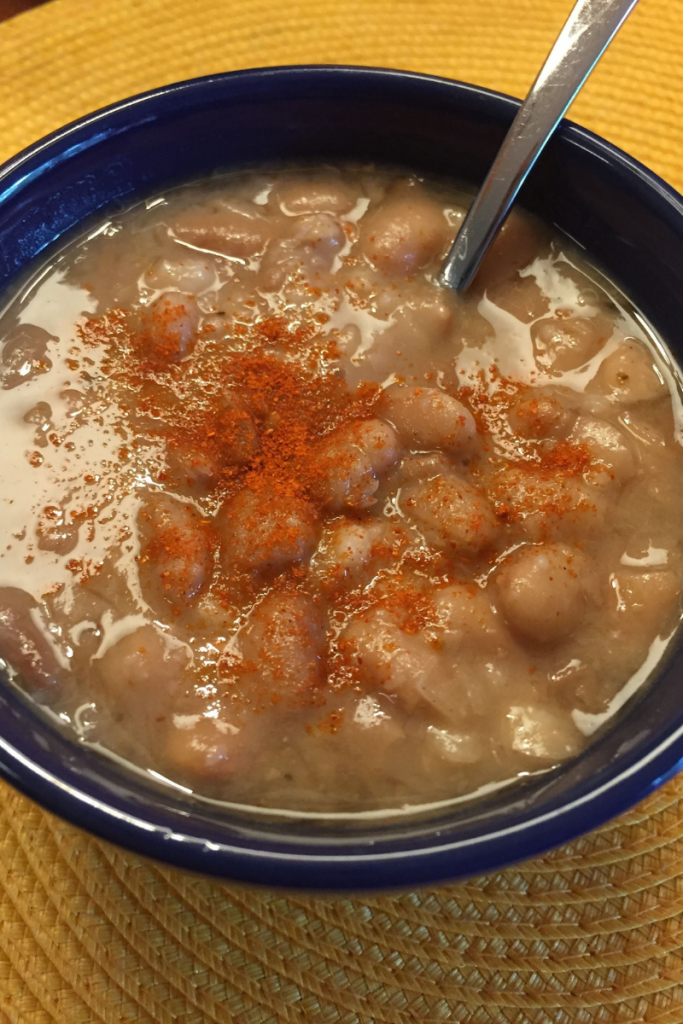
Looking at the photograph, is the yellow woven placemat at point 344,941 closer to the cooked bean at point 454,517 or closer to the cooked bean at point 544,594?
the cooked bean at point 544,594

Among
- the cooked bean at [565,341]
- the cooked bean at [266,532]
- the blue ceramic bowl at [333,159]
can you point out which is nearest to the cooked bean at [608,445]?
the cooked bean at [565,341]

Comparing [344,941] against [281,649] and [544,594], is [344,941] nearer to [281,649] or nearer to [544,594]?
[281,649]

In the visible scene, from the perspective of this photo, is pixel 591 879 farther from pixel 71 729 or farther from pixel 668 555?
pixel 71 729

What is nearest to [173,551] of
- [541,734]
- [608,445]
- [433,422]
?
[433,422]

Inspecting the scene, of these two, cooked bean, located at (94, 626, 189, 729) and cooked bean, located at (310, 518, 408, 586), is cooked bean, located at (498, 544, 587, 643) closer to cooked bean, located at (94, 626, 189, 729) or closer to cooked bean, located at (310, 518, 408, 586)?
cooked bean, located at (310, 518, 408, 586)

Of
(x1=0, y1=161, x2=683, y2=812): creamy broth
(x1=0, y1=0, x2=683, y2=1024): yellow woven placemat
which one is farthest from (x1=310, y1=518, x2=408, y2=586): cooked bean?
(x1=0, y1=0, x2=683, y2=1024): yellow woven placemat
